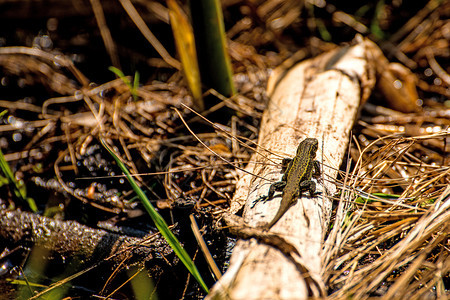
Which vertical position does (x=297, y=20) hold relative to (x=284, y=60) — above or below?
above

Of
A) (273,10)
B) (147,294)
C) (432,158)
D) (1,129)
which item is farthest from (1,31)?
(432,158)

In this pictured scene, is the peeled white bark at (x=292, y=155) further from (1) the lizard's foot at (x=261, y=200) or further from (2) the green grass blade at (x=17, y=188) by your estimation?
(2) the green grass blade at (x=17, y=188)

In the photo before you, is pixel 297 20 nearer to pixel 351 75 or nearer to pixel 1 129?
pixel 351 75

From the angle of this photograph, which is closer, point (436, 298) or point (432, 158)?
point (436, 298)

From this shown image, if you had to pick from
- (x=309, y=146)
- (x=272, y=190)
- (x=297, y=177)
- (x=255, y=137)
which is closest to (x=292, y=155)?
(x=309, y=146)

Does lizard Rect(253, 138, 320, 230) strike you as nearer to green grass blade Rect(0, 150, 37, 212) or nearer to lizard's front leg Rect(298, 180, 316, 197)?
lizard's front leg Rect(298, 180, 316, 197)

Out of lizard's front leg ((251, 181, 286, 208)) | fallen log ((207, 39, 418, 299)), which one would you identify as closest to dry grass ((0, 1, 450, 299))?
fallen log ((207, 39, 418, 299))

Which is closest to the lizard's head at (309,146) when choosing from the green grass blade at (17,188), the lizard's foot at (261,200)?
the lizard's foot at (261,200)

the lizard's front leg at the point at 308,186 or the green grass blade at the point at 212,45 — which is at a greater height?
the green grass blade at the point at 212,45
